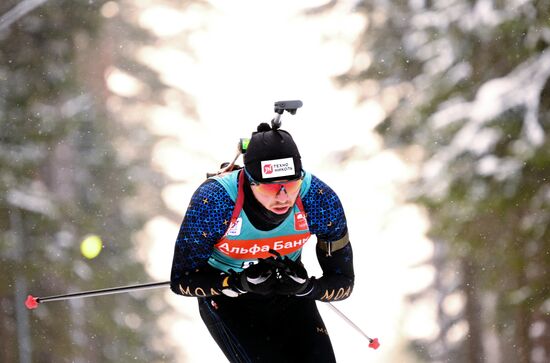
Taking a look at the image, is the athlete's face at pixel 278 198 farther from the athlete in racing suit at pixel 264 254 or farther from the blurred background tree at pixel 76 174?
the blurred background tree at pixel 76 174

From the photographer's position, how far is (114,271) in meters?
8.69

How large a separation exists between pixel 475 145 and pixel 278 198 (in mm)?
5257

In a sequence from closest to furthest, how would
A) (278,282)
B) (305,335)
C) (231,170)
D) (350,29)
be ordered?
(278,282)
(305,335)
(231,170)
(350,29)

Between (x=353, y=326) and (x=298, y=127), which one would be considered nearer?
(x=353, y=326)

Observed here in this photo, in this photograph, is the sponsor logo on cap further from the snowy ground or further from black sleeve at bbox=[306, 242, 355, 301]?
the snowy ground

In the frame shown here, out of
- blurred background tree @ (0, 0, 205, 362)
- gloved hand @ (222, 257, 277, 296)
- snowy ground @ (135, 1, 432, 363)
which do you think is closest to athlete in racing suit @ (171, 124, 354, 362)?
gloved hand @ (222, 257, 277, 296)

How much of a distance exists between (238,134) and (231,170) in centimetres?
412

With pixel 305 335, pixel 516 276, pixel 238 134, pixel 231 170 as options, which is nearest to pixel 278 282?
pixel 305 335

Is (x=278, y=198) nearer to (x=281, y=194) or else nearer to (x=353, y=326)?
(x=281, y=194)

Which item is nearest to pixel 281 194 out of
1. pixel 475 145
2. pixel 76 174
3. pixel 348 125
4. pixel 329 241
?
pixel 329 241

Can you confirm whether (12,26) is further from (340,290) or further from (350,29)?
(340,290)

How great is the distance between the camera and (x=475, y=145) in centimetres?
856

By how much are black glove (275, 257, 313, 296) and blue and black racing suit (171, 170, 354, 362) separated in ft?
0.72

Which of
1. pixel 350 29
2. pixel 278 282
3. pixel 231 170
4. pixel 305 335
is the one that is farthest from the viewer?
pixel 350 29
